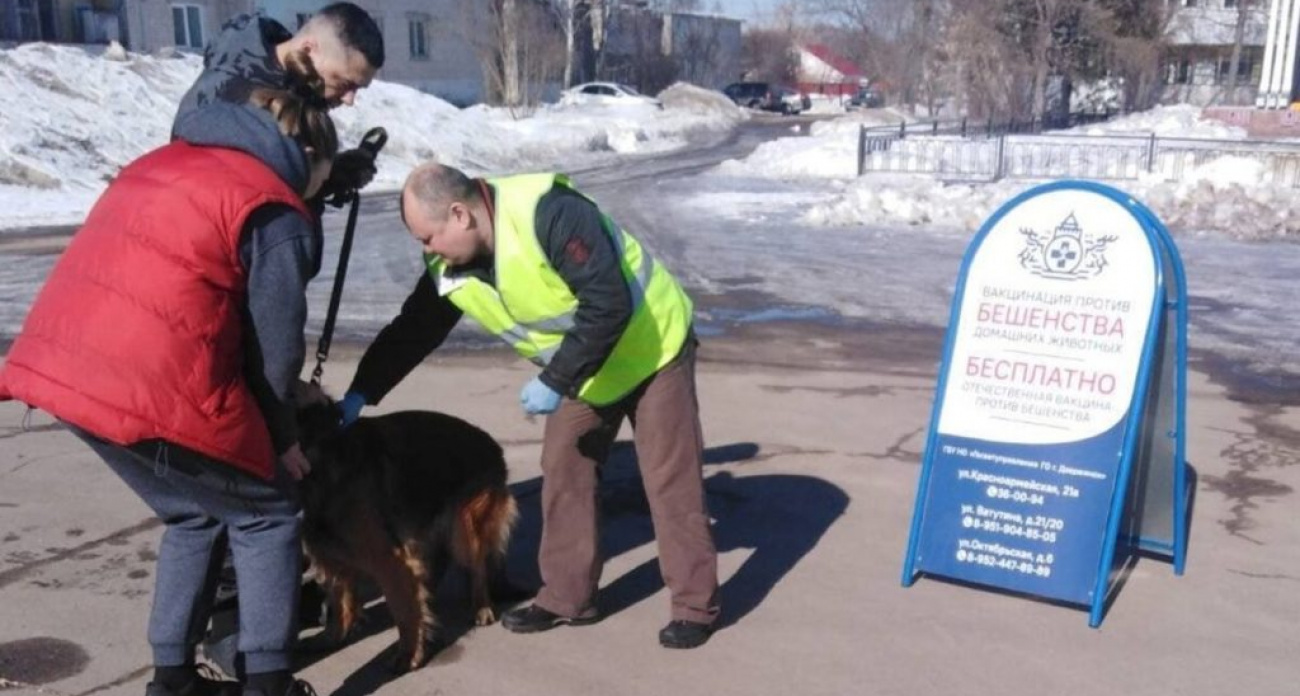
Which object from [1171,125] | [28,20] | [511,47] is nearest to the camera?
[1171,125]

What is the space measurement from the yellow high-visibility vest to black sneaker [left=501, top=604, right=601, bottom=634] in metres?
0.83

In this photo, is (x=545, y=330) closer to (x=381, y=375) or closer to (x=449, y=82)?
(x=381, y=375)

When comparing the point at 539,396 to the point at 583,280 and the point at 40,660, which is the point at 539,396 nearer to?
the point at 583,280

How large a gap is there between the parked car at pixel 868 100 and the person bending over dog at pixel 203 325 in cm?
5549

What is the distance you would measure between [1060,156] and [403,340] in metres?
19.0

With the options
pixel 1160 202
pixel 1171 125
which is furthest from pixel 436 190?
pixel 1171 125

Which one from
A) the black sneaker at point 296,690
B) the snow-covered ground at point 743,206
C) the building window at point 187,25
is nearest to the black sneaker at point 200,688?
the black sneaker at point 296,690

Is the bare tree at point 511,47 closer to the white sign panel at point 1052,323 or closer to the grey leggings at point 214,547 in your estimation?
the white sign panel at point 1052,323

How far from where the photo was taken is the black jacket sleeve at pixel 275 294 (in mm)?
3047

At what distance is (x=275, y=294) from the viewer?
3.07m

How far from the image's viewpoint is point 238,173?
303 cm

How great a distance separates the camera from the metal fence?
18.9 meters

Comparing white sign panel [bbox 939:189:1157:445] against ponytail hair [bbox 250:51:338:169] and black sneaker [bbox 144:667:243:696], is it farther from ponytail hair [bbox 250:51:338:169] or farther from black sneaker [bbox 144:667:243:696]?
black sneaker [bbox 144:667:243:696]

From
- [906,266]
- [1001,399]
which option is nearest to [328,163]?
[1001,399]
